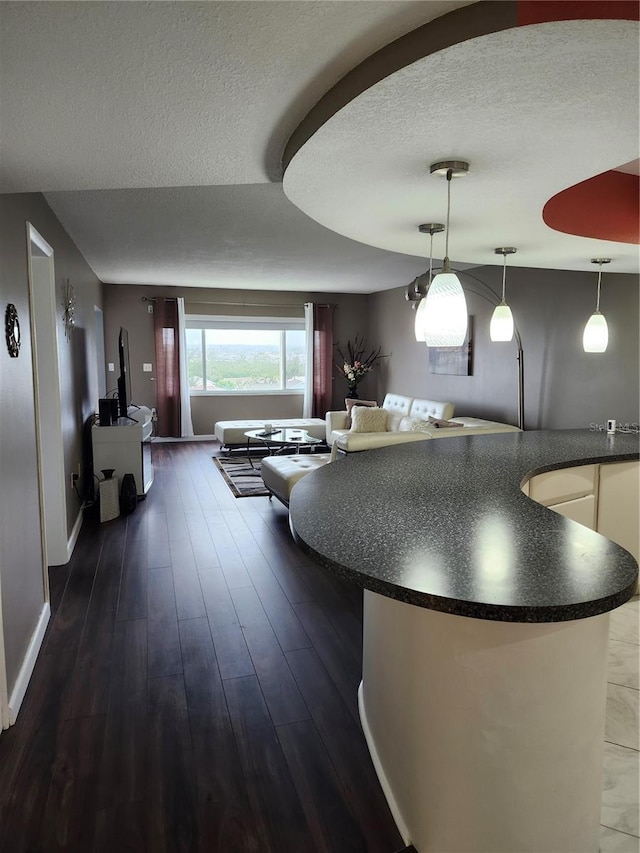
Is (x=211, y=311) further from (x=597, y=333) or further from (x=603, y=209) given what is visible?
(x=603, y=209)

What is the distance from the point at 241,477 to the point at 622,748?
4.84 m

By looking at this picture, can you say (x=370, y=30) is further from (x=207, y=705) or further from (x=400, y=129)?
(x=207, y=705)

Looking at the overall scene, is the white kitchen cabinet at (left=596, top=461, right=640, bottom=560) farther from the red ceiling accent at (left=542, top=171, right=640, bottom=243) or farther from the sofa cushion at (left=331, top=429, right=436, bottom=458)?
the sofa cushion at (left=331, top=429, right=436, bottom=458)

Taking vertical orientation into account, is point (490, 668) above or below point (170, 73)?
below

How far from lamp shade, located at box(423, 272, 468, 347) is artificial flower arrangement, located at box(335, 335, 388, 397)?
6.97 meters

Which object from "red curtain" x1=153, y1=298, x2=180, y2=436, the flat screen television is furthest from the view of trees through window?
the flat screen television

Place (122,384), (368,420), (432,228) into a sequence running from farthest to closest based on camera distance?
(368,420) → (122,384) → (432,228)

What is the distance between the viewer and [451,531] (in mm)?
1624

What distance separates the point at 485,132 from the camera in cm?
154

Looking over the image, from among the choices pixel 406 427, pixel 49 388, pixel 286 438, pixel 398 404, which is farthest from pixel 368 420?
pixel 49 388

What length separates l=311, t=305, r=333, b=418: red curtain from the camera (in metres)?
9.25

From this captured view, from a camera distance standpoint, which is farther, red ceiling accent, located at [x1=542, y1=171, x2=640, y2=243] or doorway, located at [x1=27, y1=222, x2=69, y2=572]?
doorway, located at [x1=27, y1=222, x2=69, y2=572]

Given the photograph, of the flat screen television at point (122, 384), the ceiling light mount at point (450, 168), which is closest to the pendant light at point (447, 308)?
the ceiling light mount at point (450, 168)

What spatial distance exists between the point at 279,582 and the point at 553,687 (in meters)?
2.30
